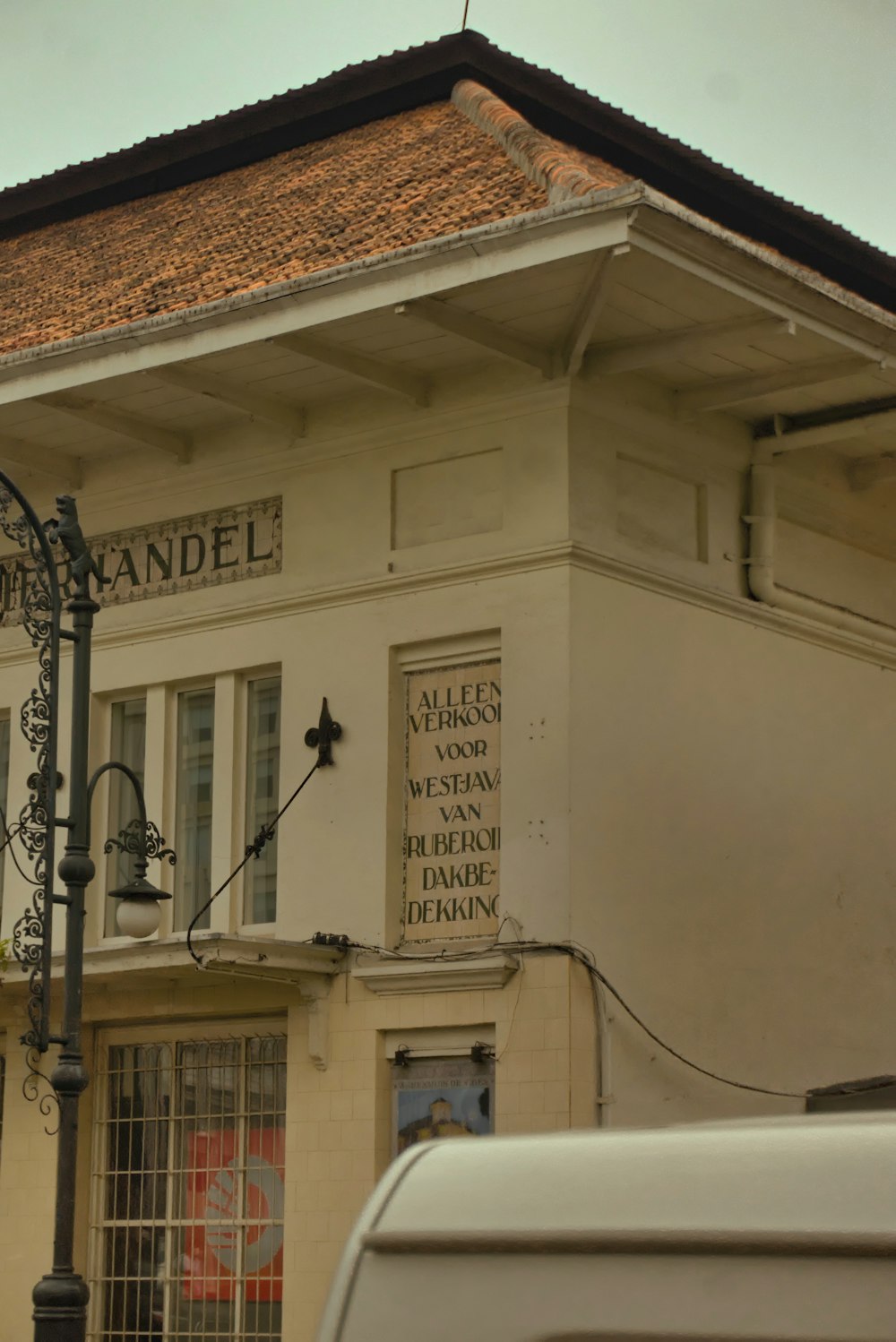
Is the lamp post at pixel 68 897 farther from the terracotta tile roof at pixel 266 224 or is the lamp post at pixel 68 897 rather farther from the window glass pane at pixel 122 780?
the terracotta tile roof at pixel 266 224

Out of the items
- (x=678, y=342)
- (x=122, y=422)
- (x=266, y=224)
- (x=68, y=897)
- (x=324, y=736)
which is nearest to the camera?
(x=68, y=897)

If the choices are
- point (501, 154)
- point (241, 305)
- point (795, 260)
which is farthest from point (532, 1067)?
point (795, 260)

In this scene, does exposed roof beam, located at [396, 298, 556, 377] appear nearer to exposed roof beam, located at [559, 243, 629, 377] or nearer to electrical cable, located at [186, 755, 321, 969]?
exposed roof beam, located at [559, 243, 629, 377]

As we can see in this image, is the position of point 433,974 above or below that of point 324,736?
below

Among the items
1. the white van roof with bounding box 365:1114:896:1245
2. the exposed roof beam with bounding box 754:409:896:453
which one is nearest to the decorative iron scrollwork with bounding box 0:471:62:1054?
the exposed roof beam with bounding box 754:409:896:453

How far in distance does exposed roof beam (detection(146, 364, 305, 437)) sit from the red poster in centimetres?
527

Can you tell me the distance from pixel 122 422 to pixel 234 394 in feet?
3.73

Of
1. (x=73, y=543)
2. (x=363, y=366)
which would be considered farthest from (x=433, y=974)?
(x=363, y=366)

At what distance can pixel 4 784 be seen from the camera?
630 inches

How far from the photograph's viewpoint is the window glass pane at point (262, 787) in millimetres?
14539

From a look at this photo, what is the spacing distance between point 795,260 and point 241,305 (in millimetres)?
7049

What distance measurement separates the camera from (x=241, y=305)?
43.4 ft

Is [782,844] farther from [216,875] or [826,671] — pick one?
[216,875]

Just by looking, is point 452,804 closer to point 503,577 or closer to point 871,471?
point 503,577
